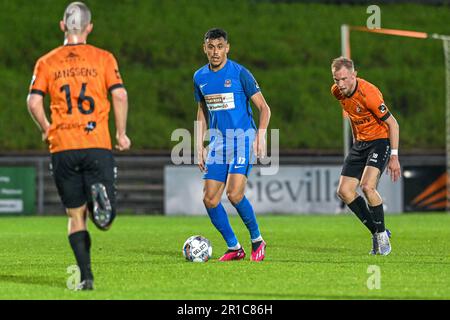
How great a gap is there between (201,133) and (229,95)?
606mm

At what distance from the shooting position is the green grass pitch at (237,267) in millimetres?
8477

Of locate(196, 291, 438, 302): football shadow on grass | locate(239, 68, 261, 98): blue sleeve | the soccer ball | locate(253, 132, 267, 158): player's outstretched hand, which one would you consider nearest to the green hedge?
the soccer ball

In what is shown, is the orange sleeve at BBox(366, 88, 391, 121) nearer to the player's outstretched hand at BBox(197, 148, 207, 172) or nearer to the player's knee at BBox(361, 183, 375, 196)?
the player's knee at BBox(361, 183, 375, 196)

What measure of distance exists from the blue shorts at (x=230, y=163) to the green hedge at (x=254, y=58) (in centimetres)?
2024

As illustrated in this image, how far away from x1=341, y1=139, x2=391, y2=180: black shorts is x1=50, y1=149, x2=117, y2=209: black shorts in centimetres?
518

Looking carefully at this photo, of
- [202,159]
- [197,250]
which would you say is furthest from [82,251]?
[202,159]

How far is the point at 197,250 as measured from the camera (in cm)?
1166

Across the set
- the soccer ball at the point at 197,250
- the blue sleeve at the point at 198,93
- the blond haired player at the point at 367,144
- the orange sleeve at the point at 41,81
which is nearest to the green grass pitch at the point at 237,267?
the soccer ball at the point at 197,250

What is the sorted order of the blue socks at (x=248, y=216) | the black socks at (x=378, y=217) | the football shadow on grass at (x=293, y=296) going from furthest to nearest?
the black socks at (x=378, y=217), the blue socks at (x=248, y=216), the football shadow on grass at (x=293, y=296)

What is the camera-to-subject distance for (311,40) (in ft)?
128

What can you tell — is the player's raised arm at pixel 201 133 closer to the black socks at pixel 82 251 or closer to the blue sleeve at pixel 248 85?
the blue sleeve at pixel 248 85

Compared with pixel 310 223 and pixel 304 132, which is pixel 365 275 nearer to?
pixel 310 223

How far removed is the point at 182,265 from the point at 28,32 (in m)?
28.3
